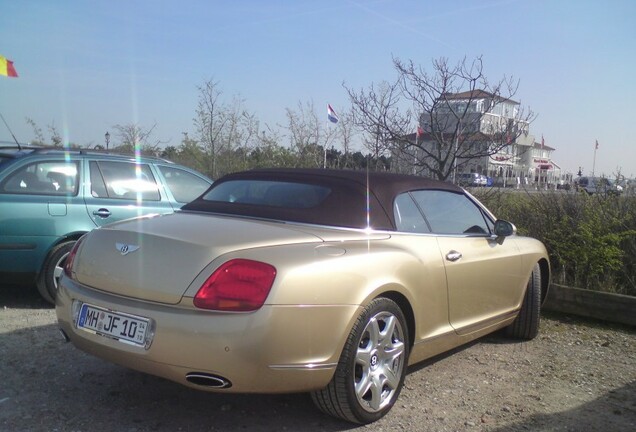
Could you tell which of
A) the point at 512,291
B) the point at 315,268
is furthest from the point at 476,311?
the point at 315,268

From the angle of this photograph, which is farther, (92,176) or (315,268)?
(92,176)

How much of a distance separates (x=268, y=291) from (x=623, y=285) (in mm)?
5473

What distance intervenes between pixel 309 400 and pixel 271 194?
4.67ft

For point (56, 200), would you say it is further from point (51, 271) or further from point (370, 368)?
point (370, 368)

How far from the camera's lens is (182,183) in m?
7.02

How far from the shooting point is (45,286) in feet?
18.5

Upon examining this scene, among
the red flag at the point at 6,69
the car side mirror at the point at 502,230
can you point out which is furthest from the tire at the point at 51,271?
the red flag at the point at 6,69

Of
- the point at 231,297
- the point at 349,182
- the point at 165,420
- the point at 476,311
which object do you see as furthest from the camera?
the point at 476,311

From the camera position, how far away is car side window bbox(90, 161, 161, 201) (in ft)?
20.3

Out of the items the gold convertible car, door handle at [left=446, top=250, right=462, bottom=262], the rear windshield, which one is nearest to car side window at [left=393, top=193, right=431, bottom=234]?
the gold convertible car

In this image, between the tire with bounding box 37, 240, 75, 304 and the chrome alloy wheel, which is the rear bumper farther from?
the tire with bounding box 37, 240, 75, 304

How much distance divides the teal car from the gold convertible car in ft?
6.90

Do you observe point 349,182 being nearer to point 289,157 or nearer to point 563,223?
point 563,223

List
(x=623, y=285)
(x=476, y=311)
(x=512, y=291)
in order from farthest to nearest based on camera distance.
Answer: (x=623, y=285) < (x=512, y=291) < (x=476, y=311)
